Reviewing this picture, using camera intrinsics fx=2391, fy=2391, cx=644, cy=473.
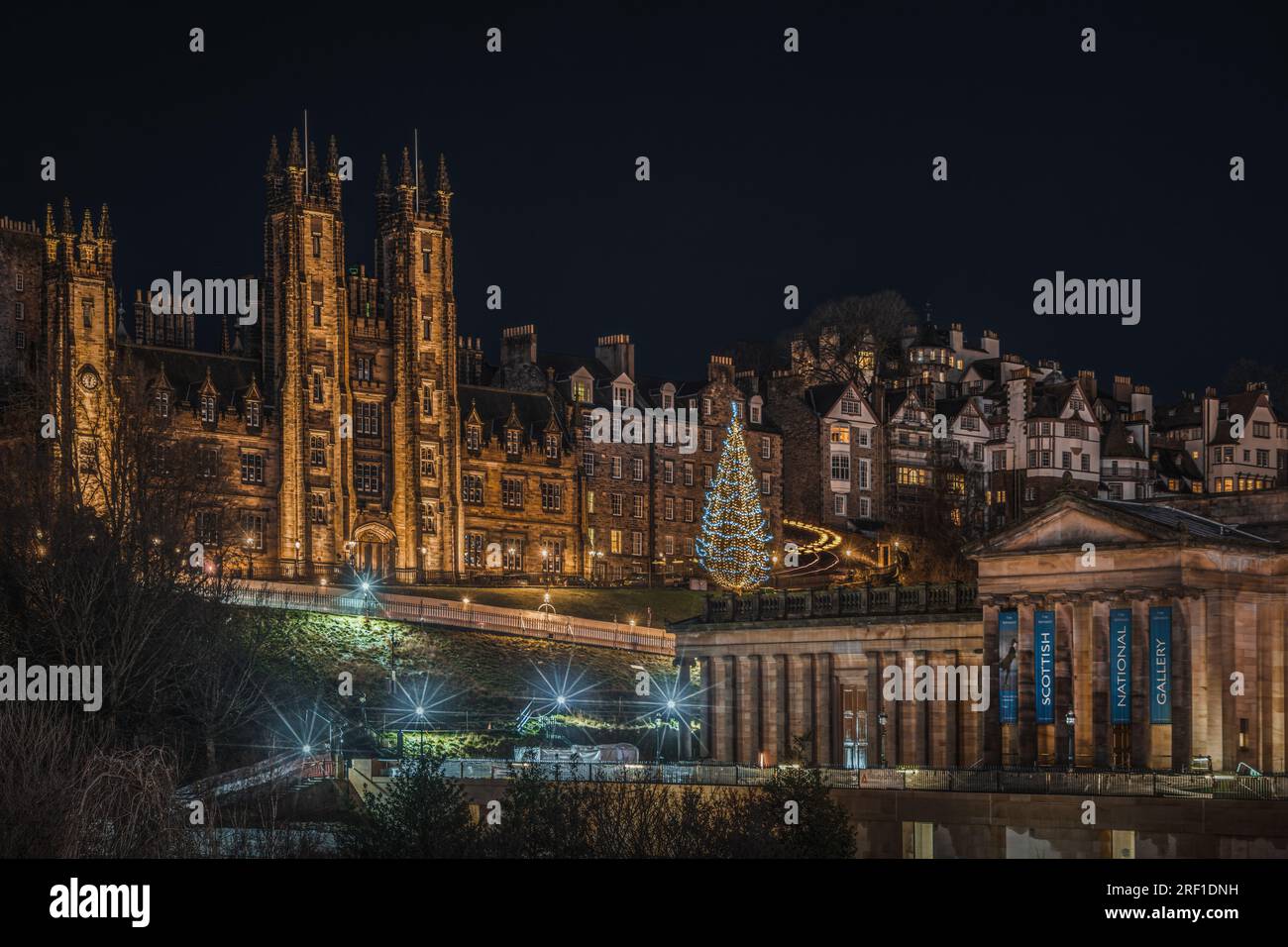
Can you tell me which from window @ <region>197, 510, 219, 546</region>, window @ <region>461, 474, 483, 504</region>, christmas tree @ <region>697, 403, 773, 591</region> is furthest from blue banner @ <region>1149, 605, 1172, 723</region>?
window @ <region>461, 474, 483, 504</region>

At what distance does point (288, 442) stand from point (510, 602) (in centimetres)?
1638

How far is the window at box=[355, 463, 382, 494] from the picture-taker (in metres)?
128

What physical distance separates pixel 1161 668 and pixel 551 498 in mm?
67474

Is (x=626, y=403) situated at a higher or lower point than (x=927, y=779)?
higher

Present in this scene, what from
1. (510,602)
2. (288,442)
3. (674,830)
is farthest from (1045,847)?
(288,442)

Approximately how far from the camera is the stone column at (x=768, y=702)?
91000mm

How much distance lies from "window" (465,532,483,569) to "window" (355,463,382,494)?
21.7ft

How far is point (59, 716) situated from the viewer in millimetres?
70250

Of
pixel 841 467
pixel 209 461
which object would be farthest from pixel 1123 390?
pixel 209 461

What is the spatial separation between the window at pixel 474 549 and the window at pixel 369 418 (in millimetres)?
8054

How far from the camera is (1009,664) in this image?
263 feet

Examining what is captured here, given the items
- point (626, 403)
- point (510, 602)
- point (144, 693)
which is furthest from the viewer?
point (626, 403)
